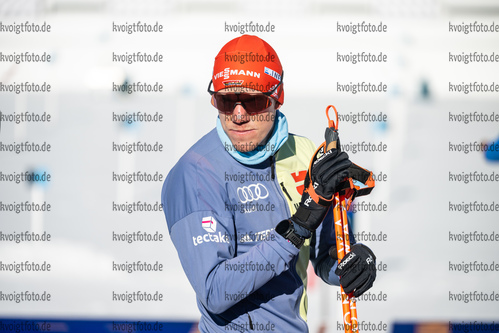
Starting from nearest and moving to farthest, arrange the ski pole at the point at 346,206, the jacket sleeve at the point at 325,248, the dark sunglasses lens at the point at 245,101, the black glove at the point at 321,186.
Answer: the black glove at the point at 321,186 → the ski pole at the point at 346,206 → the dark sunglasses lens at the point at 245,101 → the jacket sleeve at the point at 325,248

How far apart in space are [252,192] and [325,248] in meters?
0.47

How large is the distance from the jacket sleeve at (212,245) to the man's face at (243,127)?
0.13 meters

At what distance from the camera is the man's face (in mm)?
2021

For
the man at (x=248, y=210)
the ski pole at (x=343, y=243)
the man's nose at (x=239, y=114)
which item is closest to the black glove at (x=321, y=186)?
the man at (x=248, y=210)

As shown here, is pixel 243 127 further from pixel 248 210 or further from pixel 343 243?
pixel 343 243

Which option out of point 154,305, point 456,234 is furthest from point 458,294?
point 154,305

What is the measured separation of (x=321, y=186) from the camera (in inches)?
71.3

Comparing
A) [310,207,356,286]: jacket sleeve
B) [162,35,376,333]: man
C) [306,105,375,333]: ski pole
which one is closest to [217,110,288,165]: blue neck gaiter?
[162,35,376,333]: man

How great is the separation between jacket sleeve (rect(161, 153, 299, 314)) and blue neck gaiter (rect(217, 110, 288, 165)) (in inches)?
3.9

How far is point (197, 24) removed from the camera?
197 inches

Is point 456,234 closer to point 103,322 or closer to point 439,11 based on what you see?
point 439,11

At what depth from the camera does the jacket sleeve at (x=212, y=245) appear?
1831 mm

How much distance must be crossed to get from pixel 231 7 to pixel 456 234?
2639 mm

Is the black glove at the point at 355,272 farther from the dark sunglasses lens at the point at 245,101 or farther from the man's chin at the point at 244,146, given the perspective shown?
the dark sunglasses lens at the point at 245,101
